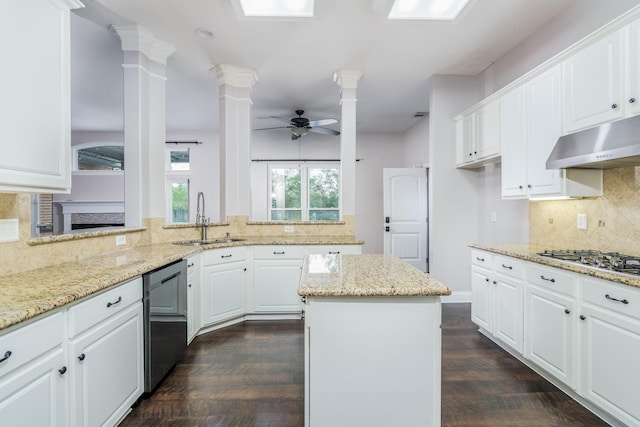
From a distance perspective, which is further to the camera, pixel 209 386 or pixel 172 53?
pixel 172 53

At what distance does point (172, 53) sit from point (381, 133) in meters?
4.53

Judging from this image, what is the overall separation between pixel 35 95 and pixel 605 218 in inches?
142

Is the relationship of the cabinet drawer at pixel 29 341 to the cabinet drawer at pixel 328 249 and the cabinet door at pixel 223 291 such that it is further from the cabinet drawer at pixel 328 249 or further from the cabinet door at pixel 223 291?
the cabinet drawer at pixel 328 249

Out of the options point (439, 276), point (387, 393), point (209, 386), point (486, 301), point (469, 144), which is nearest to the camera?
point (387, 393)

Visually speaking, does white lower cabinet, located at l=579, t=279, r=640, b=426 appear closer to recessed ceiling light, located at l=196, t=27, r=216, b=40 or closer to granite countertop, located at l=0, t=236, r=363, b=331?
granite countertop, located at l=0, t=236, r=363, b=331

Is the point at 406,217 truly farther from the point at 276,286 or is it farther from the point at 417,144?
the point at 276,286

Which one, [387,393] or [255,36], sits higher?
[255,36]

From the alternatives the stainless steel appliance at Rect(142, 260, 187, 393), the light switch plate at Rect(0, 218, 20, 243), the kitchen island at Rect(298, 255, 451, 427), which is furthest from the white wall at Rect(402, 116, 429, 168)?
the light switch plate at Rect(0, 218, 20, 243)

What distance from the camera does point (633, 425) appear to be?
1466 mm

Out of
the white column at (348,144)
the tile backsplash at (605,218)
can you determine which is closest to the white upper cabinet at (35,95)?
the white column at (348,144)

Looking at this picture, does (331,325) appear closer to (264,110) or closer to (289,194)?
(264,110)

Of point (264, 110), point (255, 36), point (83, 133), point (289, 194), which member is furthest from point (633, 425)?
point (83, 133)

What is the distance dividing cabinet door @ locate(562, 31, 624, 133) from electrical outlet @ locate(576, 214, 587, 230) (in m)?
0.72

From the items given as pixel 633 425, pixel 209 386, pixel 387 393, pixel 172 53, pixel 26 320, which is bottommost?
pixel 209 386
